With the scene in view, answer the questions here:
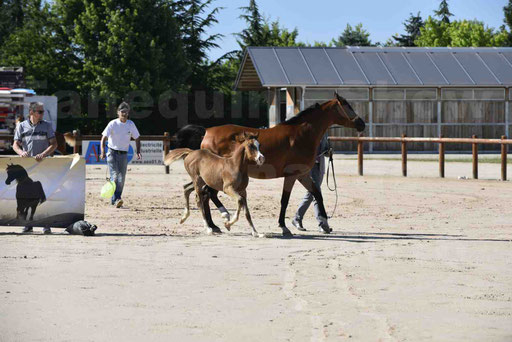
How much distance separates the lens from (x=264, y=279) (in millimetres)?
9297

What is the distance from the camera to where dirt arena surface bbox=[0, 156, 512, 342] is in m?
7.01

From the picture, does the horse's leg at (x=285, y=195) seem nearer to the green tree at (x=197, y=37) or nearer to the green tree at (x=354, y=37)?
the green tree at (x=197, y=37)

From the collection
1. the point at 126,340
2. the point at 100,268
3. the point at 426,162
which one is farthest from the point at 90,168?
the point at 126,340

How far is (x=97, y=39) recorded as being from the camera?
53562 mm

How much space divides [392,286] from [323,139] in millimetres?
5700

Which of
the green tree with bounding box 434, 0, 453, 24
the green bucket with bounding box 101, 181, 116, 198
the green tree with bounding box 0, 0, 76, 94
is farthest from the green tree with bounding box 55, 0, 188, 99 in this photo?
the green tree with bounding box 434, 0, 453, 24

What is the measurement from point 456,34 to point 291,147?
72951mm

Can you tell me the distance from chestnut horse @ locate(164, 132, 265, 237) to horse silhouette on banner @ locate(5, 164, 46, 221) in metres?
2.09

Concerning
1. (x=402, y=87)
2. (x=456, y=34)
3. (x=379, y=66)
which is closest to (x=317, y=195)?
(x=402, y=87)

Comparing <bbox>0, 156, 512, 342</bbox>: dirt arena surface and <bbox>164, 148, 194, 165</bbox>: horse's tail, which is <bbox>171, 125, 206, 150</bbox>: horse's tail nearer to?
<bbox>164, 148, 194, 165</bbox>: horse's tail

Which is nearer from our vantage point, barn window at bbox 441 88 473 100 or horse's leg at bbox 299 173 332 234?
horse's leg at bbox 299 173 332 234

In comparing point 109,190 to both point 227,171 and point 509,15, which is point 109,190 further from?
point 509,15

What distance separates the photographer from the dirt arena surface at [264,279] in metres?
7.01

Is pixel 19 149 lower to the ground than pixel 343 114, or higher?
lower
